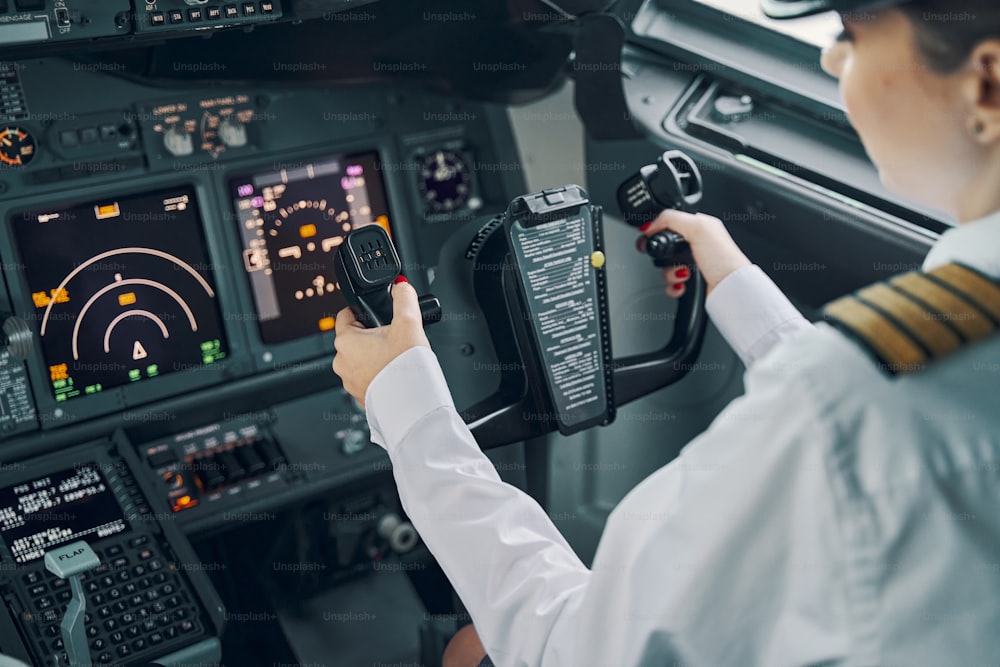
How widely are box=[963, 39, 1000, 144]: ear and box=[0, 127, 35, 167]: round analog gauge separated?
5.01 ft

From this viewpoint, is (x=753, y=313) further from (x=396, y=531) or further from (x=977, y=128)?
(x=396, y=531)

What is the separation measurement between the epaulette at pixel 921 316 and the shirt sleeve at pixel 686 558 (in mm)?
66

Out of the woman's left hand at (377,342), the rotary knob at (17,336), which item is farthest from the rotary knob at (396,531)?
the woman's left hand at (377,342)

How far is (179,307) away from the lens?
189 centimetres

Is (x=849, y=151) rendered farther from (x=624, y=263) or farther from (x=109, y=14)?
(x=109, y=14)

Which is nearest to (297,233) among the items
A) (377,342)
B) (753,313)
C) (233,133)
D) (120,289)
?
(233,133)

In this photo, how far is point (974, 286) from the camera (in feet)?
2.66

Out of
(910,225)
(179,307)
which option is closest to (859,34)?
(910,225)

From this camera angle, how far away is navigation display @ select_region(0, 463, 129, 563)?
1631 millimetres

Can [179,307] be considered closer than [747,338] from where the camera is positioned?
No

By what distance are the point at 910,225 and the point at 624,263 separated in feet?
1.70

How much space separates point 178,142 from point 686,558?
1379 millimetres

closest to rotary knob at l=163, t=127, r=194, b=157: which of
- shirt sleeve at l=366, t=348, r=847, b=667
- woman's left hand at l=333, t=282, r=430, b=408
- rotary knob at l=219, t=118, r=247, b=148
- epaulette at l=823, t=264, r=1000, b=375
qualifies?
rotary knob at l=219, t=118, r=247, b=148

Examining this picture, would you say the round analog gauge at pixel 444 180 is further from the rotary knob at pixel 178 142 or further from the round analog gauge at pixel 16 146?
the round analog gauge at pixel 16 146
